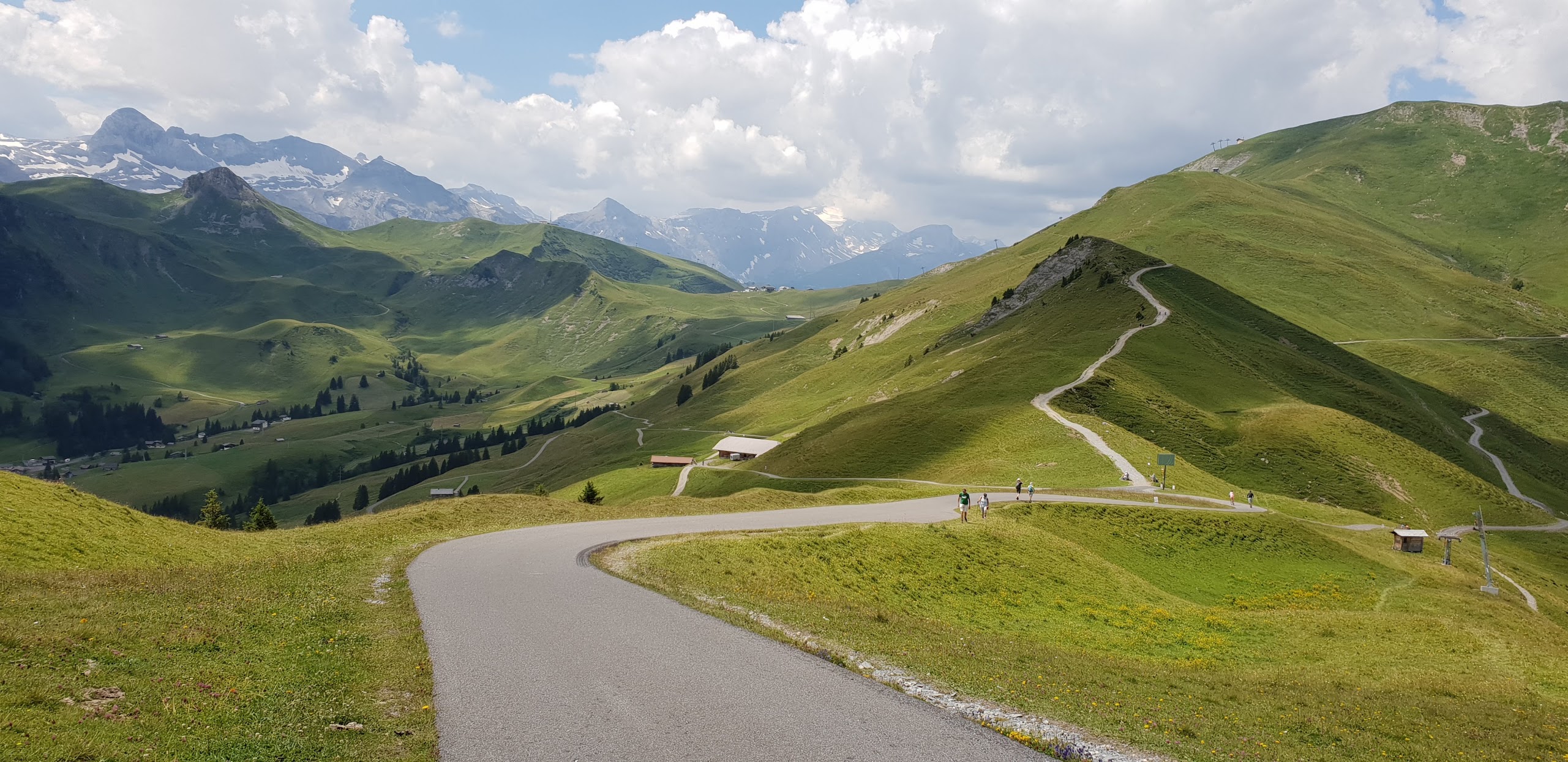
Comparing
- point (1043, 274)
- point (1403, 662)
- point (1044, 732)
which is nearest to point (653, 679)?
point (1044, 732)

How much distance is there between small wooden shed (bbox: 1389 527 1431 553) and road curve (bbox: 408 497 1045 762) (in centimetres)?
7320

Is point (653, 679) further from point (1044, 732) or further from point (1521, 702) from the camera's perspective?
point (1521, 702)

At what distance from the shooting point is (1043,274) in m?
180

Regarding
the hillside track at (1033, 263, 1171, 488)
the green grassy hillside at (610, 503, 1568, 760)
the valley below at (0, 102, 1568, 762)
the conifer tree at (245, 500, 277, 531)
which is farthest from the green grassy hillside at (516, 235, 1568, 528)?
the conifer tree at (245, 500, 277, 531)

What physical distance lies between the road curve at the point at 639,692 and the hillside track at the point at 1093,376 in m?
60.1

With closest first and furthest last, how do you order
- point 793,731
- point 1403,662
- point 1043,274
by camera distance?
point 793,731, point 1403,662, point 1043,274

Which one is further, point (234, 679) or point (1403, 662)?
point (1403, 662)

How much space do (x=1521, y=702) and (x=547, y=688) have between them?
3187cm

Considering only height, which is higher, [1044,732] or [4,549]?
[4,549]

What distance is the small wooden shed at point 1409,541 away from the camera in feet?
223

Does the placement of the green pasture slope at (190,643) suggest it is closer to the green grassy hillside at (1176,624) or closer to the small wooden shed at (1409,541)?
the green grassy hillside at (1176,624)

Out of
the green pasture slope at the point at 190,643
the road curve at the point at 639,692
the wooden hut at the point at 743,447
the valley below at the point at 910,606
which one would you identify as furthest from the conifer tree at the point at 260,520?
the wooden hut at the point at 743,447

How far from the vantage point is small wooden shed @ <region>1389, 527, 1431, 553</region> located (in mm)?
68000

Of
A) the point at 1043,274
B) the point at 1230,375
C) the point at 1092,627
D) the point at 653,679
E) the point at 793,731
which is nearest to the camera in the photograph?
the point at 793,731
